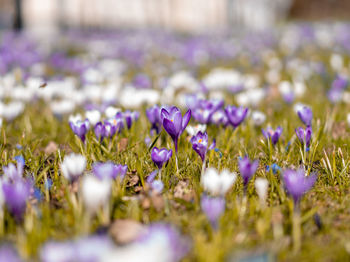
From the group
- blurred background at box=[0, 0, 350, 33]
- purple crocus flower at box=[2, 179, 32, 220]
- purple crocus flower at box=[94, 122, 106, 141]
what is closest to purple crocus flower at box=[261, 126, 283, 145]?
purple crocus flower at box=[94, 122, 106, 141]

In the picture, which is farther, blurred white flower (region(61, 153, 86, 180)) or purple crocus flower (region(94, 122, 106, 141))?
purple crocus flower (region(94, 122, 106, 141))

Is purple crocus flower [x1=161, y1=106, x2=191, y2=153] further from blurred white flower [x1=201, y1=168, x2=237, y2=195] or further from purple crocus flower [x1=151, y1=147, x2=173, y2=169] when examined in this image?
blurred white flower [x1=201, y1=168, x2=237, y2=195]

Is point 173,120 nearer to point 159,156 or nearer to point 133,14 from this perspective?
point 159,156

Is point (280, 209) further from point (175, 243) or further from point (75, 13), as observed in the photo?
point (75, 13)

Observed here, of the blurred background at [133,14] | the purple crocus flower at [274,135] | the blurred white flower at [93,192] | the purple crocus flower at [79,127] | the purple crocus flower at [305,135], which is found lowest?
the blurred background at [133,14]

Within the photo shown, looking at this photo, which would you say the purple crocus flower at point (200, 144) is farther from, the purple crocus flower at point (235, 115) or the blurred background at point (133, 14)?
the blurred background at point (133, 14)

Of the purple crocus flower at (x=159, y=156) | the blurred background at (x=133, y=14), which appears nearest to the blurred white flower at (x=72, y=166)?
the purple crocus flower at (x=159, y=156)

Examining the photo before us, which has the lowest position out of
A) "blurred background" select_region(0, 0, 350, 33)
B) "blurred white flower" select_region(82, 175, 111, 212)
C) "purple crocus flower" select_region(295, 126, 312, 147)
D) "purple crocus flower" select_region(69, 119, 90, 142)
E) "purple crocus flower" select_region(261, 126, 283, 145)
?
"blurred background" select_region(0, 0, 350, 33)

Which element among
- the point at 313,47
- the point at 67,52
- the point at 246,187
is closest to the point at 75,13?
the point at 67,52

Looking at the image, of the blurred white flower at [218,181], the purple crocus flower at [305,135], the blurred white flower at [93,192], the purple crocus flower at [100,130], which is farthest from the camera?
the purple crocus flower at [100,130]

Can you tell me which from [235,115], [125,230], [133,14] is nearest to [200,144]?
[235,115]
